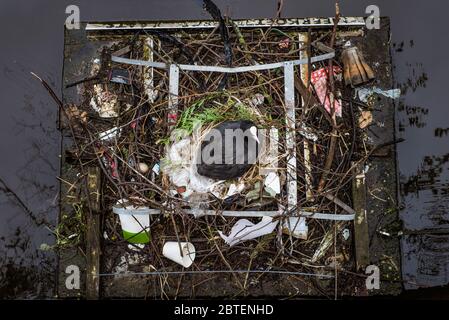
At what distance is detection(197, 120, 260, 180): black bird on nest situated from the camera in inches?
163

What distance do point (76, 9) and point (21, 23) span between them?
516 mm

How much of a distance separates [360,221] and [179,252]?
157 centimetres

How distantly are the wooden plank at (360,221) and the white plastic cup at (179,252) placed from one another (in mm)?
1407

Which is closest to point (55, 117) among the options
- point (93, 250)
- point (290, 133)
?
point (93, 250)

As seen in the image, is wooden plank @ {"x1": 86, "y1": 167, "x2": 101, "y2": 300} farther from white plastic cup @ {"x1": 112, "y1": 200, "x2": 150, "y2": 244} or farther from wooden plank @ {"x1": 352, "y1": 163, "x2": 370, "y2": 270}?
wooden plank @ {"x1": 352, "y1": 163, "x2": 370, "y2": 270}

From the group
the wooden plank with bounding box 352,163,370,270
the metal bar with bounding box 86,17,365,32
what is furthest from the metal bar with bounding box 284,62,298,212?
the wooden plank with bounding box 352,163,370,270

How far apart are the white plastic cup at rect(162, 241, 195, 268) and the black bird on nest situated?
634 mm

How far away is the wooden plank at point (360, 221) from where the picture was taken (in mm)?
4215

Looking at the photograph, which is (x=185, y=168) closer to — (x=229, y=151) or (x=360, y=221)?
(x=229, y=151)

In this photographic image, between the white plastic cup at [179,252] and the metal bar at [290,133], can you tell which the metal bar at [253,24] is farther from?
the white plastic cup at [179,252]

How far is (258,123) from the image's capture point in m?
4.26

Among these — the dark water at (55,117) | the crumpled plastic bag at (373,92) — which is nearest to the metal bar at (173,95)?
the dark water at (55,117)

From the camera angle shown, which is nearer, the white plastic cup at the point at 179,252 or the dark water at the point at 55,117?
the white plastic cup at the point at 179,252
